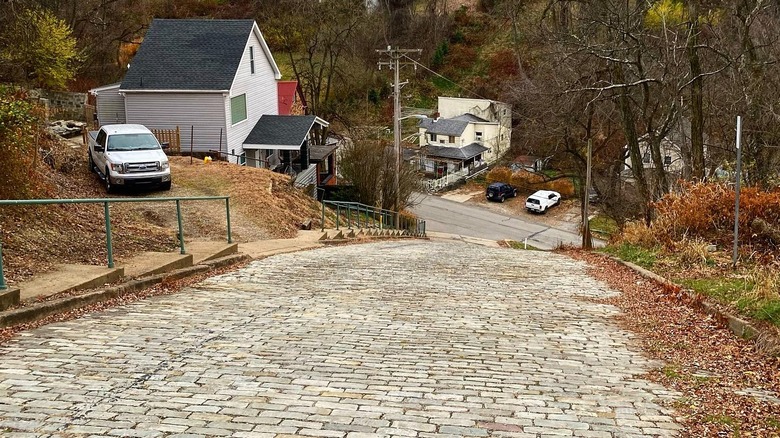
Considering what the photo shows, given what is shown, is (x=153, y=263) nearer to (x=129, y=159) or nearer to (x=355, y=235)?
(x=129, y=159)

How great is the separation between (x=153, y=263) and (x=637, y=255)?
1053 centimetres

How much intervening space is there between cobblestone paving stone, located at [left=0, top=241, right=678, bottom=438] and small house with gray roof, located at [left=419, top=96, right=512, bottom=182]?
49.5 meters

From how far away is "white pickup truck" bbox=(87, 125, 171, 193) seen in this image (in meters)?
22.1

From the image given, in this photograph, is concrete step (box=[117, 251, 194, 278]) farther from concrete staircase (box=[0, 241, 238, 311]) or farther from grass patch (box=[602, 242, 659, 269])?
grass patch (box=[602, 242, 659, 269])

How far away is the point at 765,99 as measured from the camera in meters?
23.8

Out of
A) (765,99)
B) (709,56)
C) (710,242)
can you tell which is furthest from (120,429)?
(709,56)

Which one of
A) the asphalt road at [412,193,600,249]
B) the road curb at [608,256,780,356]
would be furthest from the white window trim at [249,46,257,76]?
the road curb at [608,256,780,356]

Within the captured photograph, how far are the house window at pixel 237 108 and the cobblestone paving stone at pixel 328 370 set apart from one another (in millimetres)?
24010

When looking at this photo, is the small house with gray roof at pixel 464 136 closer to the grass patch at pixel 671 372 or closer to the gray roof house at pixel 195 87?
the gray roof house at pixel 195 87

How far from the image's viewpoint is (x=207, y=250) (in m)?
13.9

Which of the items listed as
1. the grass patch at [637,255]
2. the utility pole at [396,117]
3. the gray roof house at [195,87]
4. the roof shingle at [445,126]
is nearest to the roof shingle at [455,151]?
the roof shingle at [445,126]

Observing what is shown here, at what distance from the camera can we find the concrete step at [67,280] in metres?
8.66

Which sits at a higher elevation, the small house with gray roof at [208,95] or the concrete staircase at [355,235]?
the small house with gray roof at [208,95]

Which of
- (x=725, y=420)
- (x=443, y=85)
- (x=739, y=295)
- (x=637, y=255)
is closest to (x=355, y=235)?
(x=637, y=255)
